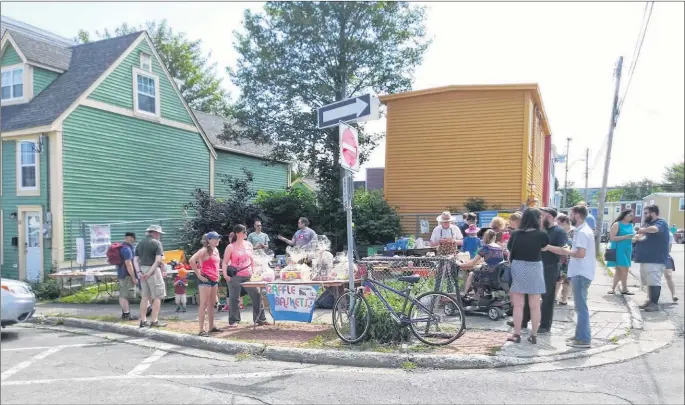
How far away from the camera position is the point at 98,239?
50.2ft

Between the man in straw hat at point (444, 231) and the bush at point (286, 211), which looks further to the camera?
the bush at point (286, 211)

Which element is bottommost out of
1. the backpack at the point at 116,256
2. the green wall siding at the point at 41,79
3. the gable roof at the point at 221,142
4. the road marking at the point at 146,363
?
the road marking at the point at 146,363

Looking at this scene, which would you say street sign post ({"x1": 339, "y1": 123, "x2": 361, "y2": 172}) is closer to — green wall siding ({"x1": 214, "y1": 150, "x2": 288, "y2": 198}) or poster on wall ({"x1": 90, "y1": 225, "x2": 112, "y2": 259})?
poster on wall ({"x1": 90, "y1": 225, "x2": 112, "y2": 259})

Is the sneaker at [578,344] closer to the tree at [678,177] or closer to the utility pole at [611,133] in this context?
the tree at [678,177]

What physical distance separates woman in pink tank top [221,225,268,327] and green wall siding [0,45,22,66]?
44.7 ft

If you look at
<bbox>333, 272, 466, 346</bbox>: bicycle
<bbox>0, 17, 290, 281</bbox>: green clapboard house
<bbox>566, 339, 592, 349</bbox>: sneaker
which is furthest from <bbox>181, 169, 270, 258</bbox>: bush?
<bbox>566, 339, 592, 349</bbox>: sneaker

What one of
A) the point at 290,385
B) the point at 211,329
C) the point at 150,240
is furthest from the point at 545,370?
the point at 150,240

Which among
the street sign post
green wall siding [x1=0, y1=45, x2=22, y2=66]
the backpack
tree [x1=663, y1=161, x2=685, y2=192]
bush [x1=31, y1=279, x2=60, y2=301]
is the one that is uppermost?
green wall siding [x1=0, y1=45, x2=22, y2=66]

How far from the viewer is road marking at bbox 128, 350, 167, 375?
19.9ft

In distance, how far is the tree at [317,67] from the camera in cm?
1739

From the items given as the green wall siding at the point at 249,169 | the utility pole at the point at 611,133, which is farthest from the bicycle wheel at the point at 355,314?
the utility pole at the point at 611,133

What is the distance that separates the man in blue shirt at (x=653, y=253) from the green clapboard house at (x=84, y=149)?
545 inches

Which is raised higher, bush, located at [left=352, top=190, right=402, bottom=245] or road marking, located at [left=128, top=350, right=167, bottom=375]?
bush, located at [left=352, top=190, right=402, bottom=245]

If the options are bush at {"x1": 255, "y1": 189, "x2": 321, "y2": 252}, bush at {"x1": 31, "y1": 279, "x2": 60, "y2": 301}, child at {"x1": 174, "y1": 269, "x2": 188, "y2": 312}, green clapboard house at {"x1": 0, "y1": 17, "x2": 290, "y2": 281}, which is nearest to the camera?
child at {"x1": 174, "y1": 269, "x2": 188, "y2": 312}
